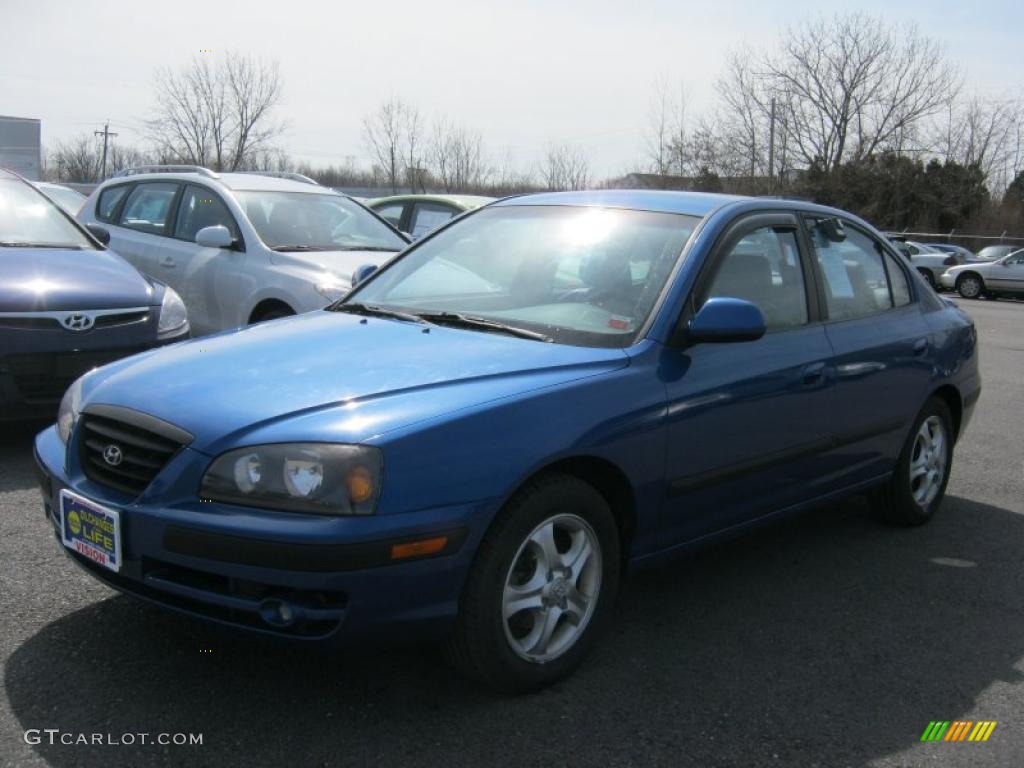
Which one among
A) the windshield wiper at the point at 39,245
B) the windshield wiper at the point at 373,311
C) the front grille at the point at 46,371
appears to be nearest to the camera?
the windshield wiper at the point at 373,311

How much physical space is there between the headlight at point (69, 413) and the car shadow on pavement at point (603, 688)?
623 millimetres

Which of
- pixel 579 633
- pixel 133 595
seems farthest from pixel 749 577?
pixel 133 595

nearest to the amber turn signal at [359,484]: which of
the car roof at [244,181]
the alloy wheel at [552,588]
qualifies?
the alloy wheel at [552,588]

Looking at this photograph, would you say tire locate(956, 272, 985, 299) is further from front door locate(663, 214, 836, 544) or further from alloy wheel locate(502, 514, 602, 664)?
alloy wheel locate(502, 514, 602, 664)

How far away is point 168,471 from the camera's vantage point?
2.76 m

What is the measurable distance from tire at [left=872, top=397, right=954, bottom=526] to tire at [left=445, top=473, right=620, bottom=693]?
2.20 metres

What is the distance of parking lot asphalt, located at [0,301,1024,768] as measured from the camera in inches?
108

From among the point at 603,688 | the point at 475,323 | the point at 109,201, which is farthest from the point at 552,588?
the point at 109,201

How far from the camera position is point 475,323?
3.60 meters

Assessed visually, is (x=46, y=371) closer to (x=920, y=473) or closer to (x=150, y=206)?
(x=150, y=206)

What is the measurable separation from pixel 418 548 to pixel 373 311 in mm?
1526

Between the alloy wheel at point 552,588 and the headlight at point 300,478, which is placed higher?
the headlight at point 300,478

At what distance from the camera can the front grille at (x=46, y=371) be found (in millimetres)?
5160

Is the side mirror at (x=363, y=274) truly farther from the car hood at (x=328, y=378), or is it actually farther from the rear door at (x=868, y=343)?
the rear door at (x=868, y=343)
